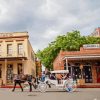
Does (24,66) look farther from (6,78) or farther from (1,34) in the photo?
(1,34)

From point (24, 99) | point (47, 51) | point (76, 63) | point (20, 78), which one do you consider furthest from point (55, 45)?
point (24, 99)

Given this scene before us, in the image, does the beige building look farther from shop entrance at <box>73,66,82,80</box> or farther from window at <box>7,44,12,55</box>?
shop entrance at <box>73,66,82,80</box>

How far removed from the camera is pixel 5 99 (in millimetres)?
16500

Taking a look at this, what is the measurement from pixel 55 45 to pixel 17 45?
1915 cm

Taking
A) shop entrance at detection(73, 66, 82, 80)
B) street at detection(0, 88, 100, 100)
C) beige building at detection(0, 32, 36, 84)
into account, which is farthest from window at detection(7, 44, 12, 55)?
street at detection(0, 88, 100, 100)

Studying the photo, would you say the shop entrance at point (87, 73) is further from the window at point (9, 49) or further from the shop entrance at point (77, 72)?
the window at point (9, 49)

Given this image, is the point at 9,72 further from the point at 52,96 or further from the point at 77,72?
the point at 52,96

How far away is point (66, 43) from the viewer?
59.2 m

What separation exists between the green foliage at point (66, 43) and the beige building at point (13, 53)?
17657 millimetres

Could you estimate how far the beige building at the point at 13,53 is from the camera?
40.6 m

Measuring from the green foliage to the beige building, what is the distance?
1766cm

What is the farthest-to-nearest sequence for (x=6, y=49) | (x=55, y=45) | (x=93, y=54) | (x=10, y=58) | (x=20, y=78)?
1. (x=55, y=45)
2. (x=6, y=49)
3. (x=10, y=58)
4. (x=93, y=54)
5. (x=20, y=78)

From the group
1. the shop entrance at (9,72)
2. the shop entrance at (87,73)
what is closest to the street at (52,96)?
the shop entrance at (87,73)

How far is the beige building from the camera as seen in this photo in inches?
1597
